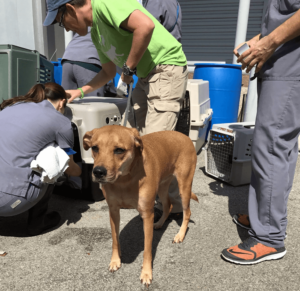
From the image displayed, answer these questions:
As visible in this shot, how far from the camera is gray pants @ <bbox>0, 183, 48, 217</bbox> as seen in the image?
2.01m

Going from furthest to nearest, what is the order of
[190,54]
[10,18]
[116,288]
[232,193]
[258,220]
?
[190,54] → [10,18] → [232,193] → [258,220] → [116,288]

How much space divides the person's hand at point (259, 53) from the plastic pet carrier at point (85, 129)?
141 cm

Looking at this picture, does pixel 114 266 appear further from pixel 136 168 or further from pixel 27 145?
pixel 27 145

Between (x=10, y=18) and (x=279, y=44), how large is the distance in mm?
6621

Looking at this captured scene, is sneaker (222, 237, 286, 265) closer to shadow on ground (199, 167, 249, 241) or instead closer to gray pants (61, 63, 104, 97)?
shadow on ground (199, 167, 249, 241)

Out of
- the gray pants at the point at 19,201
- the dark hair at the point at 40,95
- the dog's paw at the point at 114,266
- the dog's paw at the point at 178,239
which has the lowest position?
the dog's paw at the point at 178,239

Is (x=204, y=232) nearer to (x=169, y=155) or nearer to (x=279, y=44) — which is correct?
(x=169, y=155)

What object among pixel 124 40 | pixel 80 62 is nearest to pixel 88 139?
pixel 124 40

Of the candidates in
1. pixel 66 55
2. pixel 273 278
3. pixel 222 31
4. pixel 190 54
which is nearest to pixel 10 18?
pixel 66 55

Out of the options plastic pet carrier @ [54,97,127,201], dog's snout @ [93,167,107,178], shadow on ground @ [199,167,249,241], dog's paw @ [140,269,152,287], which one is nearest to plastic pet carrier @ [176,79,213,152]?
shadow on ground @ [199,167,249,241]

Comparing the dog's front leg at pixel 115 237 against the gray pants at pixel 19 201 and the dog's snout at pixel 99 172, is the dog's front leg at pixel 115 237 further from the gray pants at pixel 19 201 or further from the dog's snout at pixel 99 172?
the gray pants at pixel 19 201

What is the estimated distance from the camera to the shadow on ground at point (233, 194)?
9.20 ft

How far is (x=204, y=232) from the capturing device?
7.81ft

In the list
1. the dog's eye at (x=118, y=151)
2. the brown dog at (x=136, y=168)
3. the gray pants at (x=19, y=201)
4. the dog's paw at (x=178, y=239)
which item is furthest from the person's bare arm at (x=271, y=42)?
the gray pants at (x=19, y=201)
